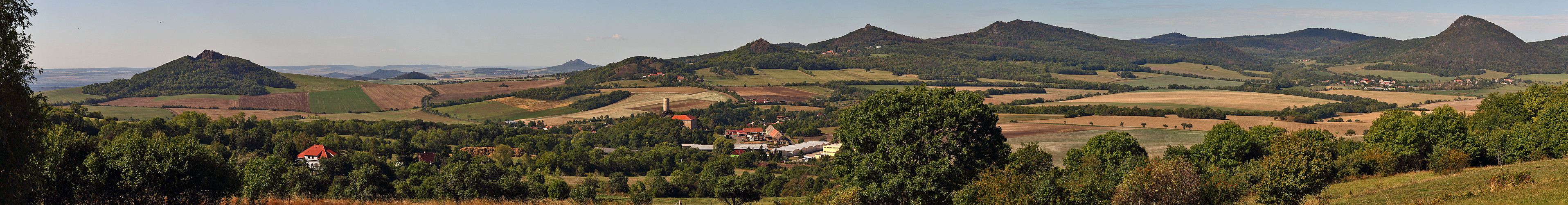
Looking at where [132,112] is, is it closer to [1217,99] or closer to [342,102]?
[342,102]

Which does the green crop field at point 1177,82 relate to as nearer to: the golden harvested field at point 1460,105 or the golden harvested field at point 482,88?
the golden harvested field at point 1460,105

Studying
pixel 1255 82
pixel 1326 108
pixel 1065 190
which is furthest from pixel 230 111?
pixel 1255 82

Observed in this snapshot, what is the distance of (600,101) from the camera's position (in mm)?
137500

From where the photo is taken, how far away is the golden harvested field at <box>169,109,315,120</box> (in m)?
105

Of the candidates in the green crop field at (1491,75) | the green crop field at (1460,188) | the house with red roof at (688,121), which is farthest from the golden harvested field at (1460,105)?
the green crop field at (1491,75)

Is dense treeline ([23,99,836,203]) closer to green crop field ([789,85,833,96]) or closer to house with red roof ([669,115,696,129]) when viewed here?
house with red roof ([669,115,696,129])

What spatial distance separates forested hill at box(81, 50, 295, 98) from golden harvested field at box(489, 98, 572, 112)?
47091 mm

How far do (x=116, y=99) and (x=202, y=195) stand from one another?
14567 centimetres

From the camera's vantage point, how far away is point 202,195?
19125 millimetres

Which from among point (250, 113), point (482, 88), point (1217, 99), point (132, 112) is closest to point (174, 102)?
point (132, 112)

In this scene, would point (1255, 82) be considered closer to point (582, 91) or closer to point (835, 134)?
point (582, 91)

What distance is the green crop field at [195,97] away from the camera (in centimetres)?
12938

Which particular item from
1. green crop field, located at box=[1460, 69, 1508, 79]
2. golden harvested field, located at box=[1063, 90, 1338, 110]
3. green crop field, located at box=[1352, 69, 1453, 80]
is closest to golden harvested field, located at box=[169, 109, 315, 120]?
golden harvested field, located at box=[1063, 90, 1338, 110]

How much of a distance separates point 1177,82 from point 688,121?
121m
